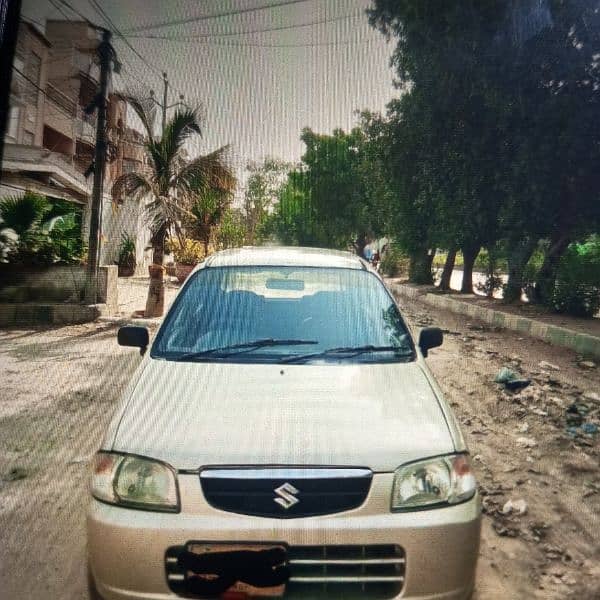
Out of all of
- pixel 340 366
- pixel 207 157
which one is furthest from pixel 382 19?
pixel 340 366

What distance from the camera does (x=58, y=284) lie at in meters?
11.0

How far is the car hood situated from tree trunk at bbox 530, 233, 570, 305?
1236 cm

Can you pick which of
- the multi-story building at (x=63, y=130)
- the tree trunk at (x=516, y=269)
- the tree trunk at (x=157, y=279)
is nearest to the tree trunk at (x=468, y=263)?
the tree trunk at (x=516, y=269)

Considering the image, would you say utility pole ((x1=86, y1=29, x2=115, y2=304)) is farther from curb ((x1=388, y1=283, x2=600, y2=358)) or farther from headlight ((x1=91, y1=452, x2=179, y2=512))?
headlight ((x1=91, y1=452, x2=179, y2=512))

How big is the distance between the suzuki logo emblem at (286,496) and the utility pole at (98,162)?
9.97 meters

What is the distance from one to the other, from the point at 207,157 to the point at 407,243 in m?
12.3

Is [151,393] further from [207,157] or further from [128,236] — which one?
[128,236]

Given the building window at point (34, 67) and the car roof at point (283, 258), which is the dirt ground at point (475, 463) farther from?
the building window at point (34, 67)

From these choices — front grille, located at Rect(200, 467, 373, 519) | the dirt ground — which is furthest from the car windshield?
the dirt ground

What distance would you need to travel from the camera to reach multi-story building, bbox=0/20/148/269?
12125 mm

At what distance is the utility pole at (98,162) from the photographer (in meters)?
10.9

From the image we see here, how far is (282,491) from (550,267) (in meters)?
14.1

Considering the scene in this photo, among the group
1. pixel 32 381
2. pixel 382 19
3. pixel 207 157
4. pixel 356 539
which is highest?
pixel 382 19

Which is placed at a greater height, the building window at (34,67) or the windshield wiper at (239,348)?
the building window at (34,67)
